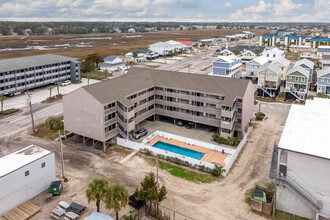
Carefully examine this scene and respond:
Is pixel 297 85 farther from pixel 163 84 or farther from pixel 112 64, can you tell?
pixel 112 64

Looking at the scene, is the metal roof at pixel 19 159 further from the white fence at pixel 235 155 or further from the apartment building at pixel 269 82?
the apartment building at pixel 269 82

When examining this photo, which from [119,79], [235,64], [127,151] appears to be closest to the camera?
[127,151]

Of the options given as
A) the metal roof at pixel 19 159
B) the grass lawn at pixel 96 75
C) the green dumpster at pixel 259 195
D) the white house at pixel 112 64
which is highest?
the white house at pixel 112 64

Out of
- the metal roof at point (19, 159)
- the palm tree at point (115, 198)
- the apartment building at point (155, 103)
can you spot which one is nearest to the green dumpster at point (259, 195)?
the palm tree at point (115, 198)

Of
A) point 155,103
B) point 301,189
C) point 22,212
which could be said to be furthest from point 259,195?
point 155,103

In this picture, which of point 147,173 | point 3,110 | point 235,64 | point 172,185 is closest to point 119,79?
point 147,173

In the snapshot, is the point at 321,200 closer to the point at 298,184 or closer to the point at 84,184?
the point at 298,184
